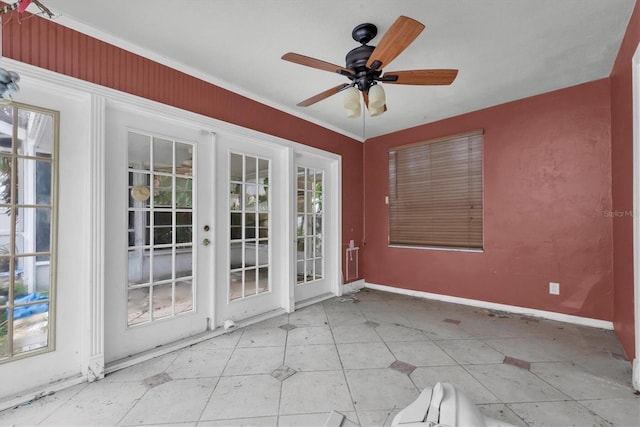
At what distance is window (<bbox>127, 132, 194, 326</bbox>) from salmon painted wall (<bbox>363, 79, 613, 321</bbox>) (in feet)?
10.4

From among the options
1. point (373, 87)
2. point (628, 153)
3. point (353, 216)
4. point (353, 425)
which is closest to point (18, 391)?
point (353, 425)

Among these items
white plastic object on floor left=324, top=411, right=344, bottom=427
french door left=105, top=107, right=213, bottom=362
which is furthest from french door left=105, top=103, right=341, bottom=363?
white plastic object on floor left=324, top=411, right=344, bottom=427

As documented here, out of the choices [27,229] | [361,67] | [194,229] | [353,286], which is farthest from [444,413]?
[353,286]

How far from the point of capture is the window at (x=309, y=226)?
148 inches

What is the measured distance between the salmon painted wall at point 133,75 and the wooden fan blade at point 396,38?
1622 millimetres

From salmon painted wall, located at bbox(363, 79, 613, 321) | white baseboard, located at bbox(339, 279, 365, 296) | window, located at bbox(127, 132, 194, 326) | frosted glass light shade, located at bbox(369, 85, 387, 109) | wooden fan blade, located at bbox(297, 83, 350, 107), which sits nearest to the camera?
frosted glass light shade, located at bbox(369, 85, 387, 109)

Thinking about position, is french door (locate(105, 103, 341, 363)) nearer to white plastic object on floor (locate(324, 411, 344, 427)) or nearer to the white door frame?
white plastic object on floor (locate(324, 411, 344, 427))

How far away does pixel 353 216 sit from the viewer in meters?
4.47

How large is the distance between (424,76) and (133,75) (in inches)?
88.3

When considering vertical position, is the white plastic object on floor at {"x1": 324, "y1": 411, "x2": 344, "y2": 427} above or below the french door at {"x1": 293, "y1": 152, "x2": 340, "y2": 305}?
below

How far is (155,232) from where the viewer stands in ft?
7.86

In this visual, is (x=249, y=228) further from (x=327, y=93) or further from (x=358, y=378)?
(x=358, y=378)

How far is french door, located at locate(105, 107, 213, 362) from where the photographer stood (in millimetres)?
2162

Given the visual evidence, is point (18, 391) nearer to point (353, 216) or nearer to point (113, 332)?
point (113, 332)
